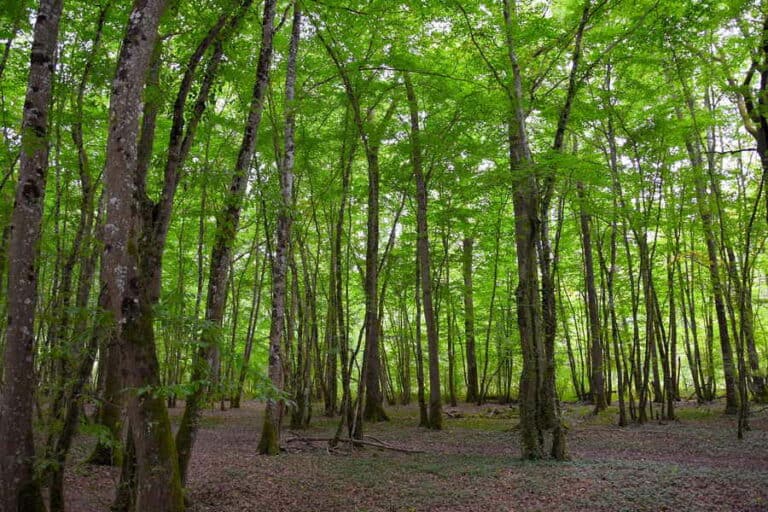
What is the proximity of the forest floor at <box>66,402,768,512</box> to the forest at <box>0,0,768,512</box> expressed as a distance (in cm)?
7

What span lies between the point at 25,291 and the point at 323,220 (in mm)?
14868

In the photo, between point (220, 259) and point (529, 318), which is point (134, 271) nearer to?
point (220, 259)

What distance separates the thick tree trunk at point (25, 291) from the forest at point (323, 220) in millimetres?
21

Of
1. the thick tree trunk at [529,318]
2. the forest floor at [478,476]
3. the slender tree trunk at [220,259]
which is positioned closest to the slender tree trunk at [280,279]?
the forest floor at [478,476]

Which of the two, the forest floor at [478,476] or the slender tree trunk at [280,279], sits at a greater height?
the slender tree trunk at [280,279]

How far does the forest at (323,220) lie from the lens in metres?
4.78

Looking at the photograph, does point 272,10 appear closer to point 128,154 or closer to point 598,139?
point 128,154

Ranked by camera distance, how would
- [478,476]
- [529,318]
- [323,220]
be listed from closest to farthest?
[478,476] < [529,318] < [323,220]

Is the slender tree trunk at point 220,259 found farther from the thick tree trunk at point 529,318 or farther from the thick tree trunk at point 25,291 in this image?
the thick tree trunk at point 529,318

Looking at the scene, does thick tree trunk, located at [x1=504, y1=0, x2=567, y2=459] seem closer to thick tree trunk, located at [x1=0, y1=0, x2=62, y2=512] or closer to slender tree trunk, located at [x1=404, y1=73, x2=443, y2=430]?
slender tree trunk, located at [x1=404, y1=73, x2=443, y2=430]

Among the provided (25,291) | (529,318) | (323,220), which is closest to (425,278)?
(529,318)

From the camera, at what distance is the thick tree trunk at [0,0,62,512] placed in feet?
15.6

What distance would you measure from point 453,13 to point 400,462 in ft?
28.8

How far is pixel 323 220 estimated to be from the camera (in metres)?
19.7
